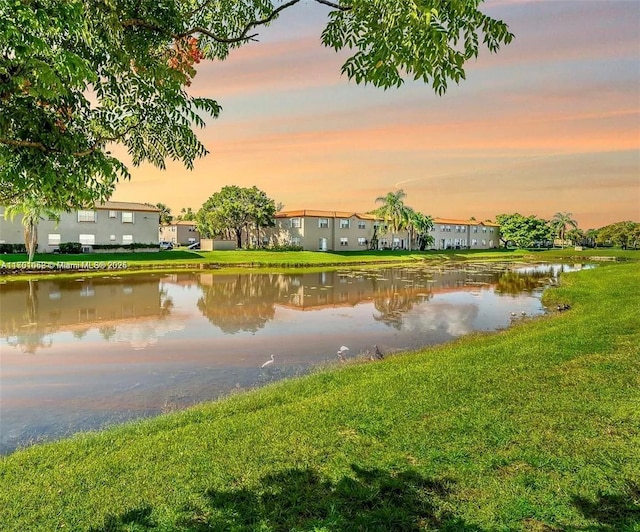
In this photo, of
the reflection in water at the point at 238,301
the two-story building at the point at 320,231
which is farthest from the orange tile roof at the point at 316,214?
the reflection in water at the point at 238,301

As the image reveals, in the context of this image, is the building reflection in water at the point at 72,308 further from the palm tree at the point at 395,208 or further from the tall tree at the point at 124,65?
the palm tree at the point at 395,208

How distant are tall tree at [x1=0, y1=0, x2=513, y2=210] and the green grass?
355cm

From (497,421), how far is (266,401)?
4157 millimetres

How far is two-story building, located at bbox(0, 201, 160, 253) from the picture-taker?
47.4 meters

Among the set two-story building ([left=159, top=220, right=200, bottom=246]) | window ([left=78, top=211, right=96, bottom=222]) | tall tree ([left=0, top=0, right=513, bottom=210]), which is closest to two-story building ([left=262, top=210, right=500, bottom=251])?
two-story building ([left=159, top=220, right=200, bottom=246])

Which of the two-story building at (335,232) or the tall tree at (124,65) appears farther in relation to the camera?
the two-story building at (335,232)

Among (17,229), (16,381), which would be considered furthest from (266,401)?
(17,229)

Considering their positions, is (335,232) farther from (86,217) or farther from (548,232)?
(548,232)

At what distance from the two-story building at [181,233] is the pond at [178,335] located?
67.0 m

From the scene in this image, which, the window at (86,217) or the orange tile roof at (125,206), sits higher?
the orange tile roof at (125,206)

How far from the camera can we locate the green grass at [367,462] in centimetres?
431

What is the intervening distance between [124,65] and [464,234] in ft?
358

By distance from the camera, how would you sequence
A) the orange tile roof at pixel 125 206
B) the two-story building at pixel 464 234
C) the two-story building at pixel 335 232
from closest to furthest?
the orange tile roof at pixel 125 206
the two-story building at pixel 335 232
the two-story building at pixel 464 234

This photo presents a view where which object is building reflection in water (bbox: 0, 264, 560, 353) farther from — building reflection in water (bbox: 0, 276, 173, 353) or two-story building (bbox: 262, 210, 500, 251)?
two-story building (bbox: 262, 210, 500, 251)
